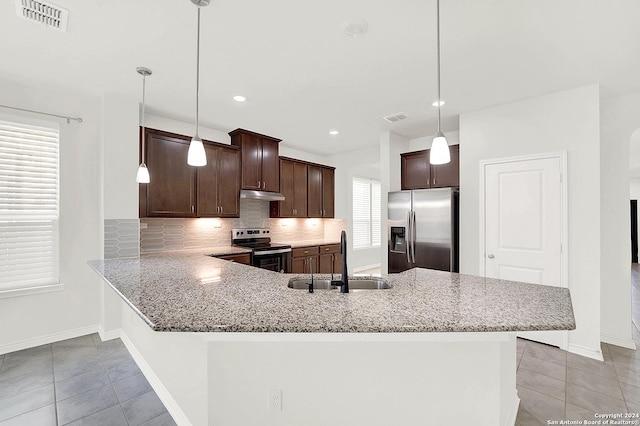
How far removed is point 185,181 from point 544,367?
4373 mm

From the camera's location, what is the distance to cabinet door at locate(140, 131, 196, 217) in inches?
141

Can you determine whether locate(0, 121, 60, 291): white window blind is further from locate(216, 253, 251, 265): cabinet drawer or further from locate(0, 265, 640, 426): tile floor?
locate(216, 253, 251, 265): cabinet drawer

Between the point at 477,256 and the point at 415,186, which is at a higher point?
the point at 415,186

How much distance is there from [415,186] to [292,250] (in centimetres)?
220

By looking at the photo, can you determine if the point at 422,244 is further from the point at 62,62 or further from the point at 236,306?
the point at 62,62

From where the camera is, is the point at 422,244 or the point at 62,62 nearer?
the point at 62,62

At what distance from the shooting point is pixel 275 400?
1478 millimetres

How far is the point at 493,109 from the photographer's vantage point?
11.4ft

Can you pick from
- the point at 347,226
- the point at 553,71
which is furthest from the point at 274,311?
the point at 347,226

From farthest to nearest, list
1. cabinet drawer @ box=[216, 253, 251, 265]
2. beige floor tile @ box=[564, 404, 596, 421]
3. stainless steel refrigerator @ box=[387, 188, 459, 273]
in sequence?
cabinet drawer @ box=[216, 253, 251, 265], stainless steel refrigerator @ box=[387, 188, 459, 273], beige floor tile @ box=[564, 404, 596, 421]

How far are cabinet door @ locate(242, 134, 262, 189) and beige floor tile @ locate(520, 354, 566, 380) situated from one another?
12.9ft

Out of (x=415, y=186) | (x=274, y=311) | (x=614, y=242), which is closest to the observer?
(x=274, y=311)

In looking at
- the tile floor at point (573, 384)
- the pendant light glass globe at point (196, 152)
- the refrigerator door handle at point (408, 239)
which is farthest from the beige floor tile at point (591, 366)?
the pendant light glass globe at point (196, 152)

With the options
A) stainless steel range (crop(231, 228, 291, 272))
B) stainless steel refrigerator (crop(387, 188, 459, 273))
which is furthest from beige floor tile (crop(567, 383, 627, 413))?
stainless steel range (crop(231, 228, 291, 272))
